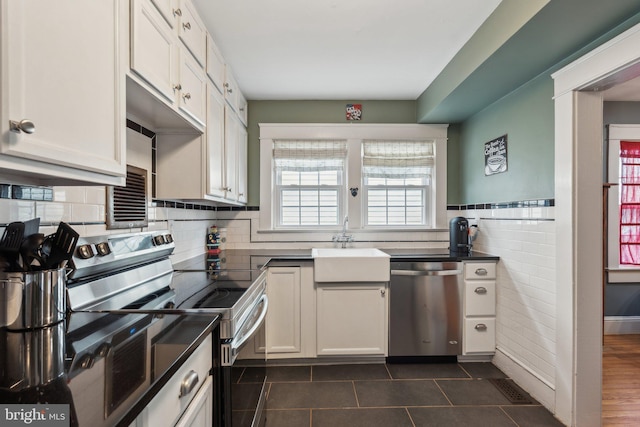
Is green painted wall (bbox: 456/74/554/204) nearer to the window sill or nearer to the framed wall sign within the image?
the framed wall sign

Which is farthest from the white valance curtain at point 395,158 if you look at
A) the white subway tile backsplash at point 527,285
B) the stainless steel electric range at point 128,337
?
the stainless steel electric range at point 128,337

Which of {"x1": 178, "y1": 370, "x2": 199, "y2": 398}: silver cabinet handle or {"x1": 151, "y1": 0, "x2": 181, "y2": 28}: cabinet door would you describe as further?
{"x1": 151, "y1": 0, "x2": 181, "y2": 28}: cabinet door

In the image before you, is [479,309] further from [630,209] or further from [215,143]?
[215,143]

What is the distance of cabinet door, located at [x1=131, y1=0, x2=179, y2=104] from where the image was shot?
1.15 meters

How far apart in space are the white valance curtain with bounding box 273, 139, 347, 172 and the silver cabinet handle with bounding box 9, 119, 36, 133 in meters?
2.62

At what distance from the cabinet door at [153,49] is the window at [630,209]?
423cm

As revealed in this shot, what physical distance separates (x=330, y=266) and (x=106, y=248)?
1.59 metres

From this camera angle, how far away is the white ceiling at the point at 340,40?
186cm

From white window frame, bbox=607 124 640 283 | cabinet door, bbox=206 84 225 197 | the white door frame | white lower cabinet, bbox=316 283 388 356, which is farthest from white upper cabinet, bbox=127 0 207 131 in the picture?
white window frame, bbox=607 124 640 283

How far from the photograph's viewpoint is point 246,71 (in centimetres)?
265

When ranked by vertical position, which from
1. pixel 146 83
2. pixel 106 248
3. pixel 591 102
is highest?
pixel 591 102

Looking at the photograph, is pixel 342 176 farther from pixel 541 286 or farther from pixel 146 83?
pixel 146 83

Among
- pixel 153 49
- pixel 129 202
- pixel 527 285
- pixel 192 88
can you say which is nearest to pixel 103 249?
pixel 129 202

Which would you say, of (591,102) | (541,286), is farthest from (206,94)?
(541,286)
